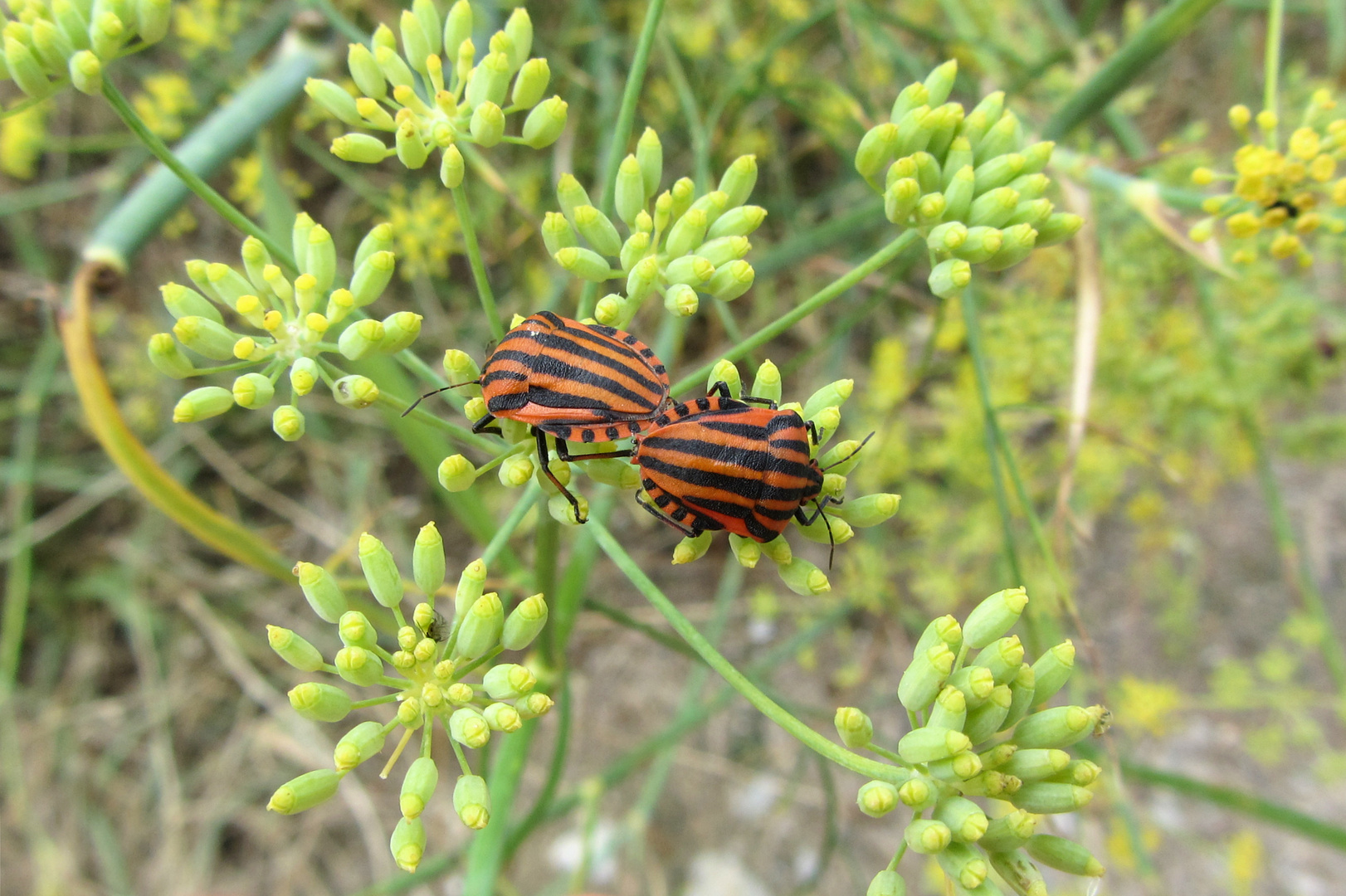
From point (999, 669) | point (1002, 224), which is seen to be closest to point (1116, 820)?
point (999, 669)

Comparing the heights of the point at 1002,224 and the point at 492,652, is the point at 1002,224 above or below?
above

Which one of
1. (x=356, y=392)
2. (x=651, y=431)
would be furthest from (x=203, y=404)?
(x=651, y=431)

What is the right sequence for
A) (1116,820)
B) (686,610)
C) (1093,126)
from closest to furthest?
(1116,820) < (1093,126) < (686,610)

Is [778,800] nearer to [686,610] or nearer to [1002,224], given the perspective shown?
[686,610]

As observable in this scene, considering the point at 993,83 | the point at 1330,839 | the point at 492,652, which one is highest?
the point at 993,83

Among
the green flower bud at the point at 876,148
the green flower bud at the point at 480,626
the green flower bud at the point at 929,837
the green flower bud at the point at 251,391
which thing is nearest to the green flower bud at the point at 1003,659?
the green flower bud at the point at 929,837

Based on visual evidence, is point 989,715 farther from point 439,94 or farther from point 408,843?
point 439,94

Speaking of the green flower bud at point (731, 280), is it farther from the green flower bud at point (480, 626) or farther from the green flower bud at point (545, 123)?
the green flower bud at point (480, 626)
